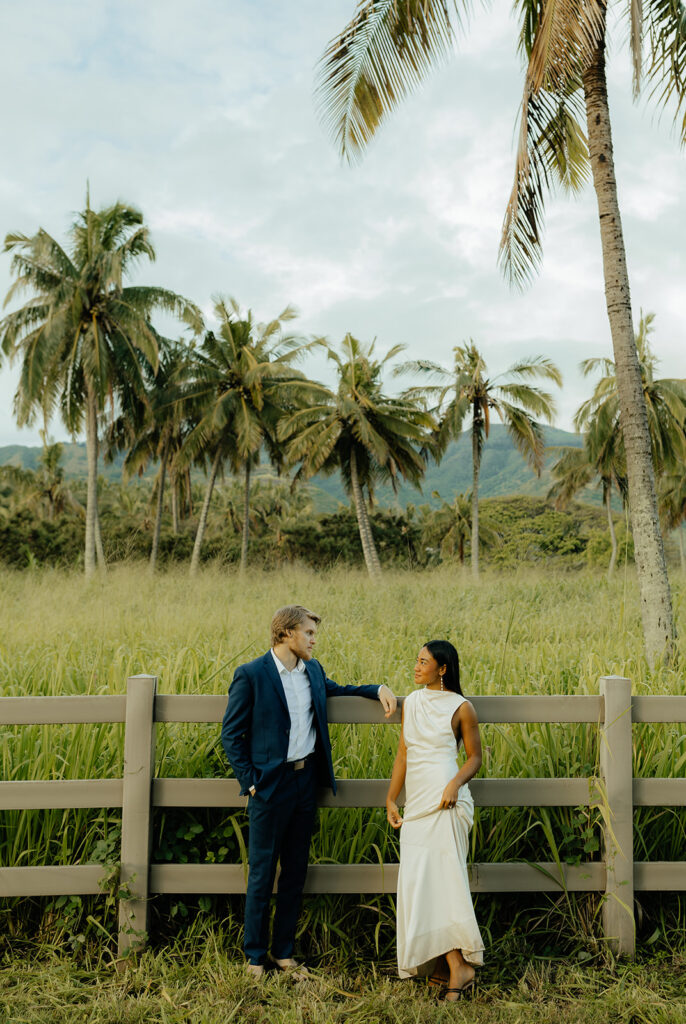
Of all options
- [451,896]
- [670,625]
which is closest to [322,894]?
[451,896]

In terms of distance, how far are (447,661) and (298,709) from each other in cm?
68

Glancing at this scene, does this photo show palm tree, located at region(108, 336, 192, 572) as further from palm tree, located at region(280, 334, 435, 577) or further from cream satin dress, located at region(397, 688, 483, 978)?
cream satin dress, located at region(397, 688, 483, 978)

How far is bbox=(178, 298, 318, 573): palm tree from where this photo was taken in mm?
25281

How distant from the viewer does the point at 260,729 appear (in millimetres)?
3029

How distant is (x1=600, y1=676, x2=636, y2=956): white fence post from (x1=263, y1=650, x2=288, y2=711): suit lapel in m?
1.45

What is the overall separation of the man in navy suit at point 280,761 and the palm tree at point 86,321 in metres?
20.5

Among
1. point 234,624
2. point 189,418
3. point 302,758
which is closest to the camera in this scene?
point 302,758

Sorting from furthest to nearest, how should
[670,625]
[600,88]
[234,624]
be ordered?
[234,624] → [600,88] → [670,625]

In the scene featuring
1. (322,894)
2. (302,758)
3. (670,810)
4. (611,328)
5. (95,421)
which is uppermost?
(95,421)

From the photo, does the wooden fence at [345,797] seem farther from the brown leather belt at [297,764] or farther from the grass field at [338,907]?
the brown leather belt at [297,764]

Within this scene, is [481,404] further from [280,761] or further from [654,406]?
[280,761]

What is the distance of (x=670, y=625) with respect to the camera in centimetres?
709

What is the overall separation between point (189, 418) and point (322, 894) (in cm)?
2574

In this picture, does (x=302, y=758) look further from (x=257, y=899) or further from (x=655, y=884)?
(x=655, y=884)
